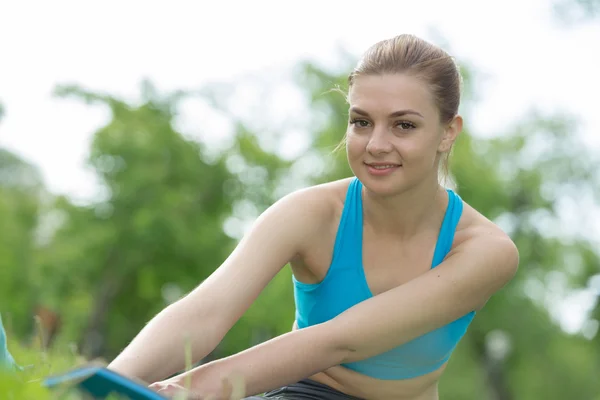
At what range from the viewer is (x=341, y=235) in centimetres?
317

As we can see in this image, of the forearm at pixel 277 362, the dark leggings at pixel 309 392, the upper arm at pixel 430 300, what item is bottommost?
the dark leggings at pixel 309 392

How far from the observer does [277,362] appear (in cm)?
245

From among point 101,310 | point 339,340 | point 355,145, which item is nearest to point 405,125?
point 355,145

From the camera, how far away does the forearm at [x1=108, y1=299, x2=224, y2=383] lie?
7.70 ft

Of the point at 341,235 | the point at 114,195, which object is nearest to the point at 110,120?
the point at 114,195

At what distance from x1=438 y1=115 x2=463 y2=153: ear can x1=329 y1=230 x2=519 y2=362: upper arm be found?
42cm

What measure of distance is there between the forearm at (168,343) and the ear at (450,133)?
123cm

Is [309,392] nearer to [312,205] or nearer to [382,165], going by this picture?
[312,205]

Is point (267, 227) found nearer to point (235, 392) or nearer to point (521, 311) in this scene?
point (235, 392)

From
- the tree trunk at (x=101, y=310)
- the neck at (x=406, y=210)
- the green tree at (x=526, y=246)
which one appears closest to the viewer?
the neck at (x=406, y=210)

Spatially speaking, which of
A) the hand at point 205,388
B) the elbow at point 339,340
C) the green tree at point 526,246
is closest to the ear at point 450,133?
the elbow at point 339,340

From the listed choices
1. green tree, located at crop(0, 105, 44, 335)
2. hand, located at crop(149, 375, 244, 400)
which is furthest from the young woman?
green tree, located at crop(0, 105, 44, 335)

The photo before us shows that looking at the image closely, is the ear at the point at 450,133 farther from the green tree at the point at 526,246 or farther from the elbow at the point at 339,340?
the green tree at the point at 526,246

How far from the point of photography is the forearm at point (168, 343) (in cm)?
235
